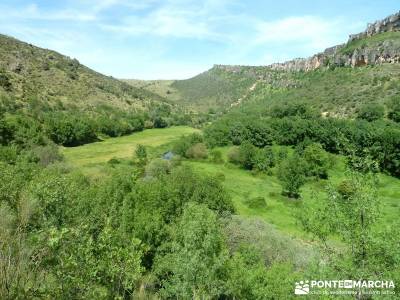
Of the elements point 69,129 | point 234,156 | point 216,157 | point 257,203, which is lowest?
point 257,203

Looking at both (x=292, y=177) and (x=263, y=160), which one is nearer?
(x=292, y=177)

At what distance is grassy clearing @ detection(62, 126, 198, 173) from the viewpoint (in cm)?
9364

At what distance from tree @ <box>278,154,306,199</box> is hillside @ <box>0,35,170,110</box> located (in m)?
87.2

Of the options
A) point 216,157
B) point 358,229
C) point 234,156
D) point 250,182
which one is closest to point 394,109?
point 234,156

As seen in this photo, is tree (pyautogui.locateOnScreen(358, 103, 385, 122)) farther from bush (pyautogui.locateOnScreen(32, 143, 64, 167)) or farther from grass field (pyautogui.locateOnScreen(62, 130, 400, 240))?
bush (pyautogui.locateOnScreen(32, 143, 64, 167))

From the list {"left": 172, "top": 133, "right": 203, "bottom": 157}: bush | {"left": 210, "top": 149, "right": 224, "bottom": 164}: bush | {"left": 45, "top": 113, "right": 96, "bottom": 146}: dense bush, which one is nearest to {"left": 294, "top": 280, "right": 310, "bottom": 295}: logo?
{"left": 210, "top": 149, "right": 224, "bottom": 164}: bush

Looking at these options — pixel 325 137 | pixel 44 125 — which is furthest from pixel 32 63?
pixel 325 137

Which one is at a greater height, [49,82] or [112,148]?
[49,82]

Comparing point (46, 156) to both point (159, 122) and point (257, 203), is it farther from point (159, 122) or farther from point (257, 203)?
point (159, 122)

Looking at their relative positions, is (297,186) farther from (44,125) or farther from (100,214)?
(44,125)

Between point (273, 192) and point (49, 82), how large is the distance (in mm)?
116012

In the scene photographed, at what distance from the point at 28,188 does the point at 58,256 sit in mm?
28152

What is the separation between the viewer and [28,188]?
3634 cm

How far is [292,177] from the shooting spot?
2874 inches
